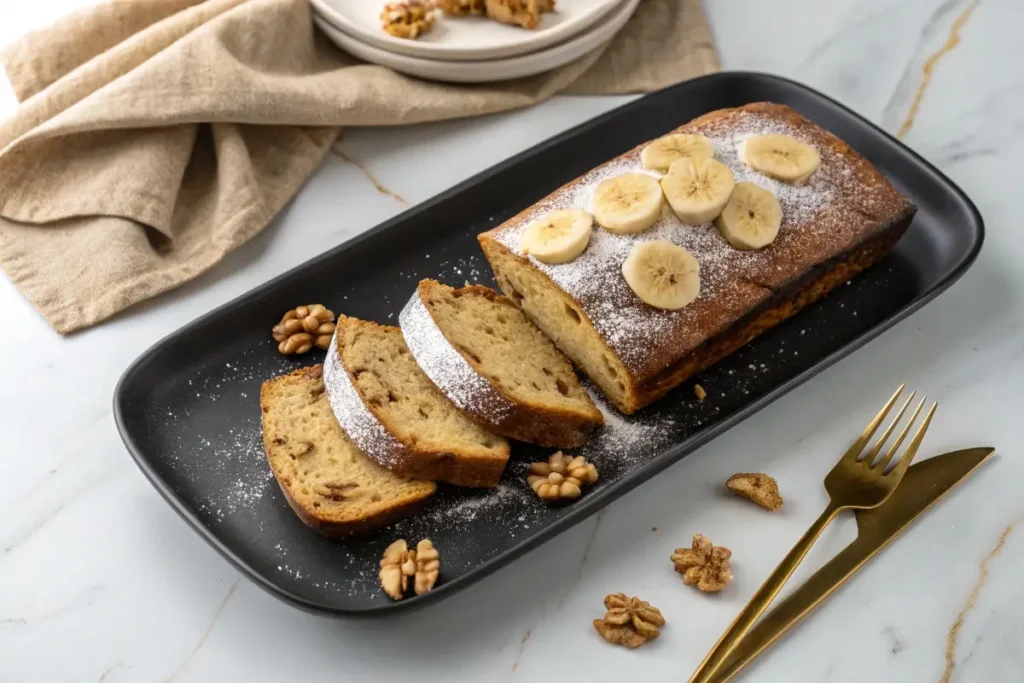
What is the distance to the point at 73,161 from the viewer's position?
3.42 m

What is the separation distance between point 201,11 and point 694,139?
5.95ft

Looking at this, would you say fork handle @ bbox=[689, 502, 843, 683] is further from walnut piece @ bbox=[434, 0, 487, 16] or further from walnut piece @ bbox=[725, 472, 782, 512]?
walnut piece @ bbox=[434, 0, 487, 16]

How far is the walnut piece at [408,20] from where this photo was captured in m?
3.65

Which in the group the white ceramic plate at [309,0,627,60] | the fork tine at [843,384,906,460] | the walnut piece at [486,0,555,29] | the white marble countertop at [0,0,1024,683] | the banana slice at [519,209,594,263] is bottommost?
the white marble countertop at [0,0,1024,683]

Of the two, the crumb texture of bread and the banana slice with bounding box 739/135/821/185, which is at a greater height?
the banana slice with bounding box 739/135/821/185

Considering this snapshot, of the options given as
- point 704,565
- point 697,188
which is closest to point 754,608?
point 704,565

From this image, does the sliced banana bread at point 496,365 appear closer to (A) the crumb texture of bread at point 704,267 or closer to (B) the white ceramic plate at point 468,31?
(A) the crumb texture of bread at point 704,267

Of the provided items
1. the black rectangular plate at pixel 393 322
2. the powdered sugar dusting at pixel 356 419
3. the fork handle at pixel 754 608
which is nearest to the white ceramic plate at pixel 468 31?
the black rectangular plate at pixel 393 322

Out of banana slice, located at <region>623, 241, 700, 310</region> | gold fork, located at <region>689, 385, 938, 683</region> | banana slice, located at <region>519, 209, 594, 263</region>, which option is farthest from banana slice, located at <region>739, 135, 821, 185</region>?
gold fork, located at <region>689, 385, 938, 683</region>

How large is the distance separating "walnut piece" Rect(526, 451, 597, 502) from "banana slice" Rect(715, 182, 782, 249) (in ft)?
2.59

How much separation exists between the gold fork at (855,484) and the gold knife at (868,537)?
0.11 feet

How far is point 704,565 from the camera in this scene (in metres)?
2.51

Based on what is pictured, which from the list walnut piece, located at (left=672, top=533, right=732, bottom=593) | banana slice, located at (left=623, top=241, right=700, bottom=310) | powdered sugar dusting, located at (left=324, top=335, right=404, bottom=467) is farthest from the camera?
banana slice, located at (left=623, top=241, right=700, bottom=310)

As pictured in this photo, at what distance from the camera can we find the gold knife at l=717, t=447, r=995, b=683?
238 centimetres
